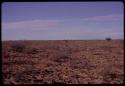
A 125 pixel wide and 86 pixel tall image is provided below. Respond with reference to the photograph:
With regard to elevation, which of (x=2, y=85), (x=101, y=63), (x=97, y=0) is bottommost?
(x=101, y=63)

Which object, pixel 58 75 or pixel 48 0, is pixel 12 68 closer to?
pixel 58 75

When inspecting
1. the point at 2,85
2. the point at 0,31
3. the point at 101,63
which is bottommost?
the point at 101,63

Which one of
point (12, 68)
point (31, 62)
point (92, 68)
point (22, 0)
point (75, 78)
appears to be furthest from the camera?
point (31, 62)

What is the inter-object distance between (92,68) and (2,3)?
50.7 ft

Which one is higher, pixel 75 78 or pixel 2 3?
pixel 2 3

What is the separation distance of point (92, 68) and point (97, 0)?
15.3 metres

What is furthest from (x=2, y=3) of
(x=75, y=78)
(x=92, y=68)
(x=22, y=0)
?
(x=92, y=68)

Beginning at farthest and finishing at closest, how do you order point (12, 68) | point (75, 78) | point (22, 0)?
point (12, 68), point (75, 78), point (22, 0)

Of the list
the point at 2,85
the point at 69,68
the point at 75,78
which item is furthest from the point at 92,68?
the point at 2,85

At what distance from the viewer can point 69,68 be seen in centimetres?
1725

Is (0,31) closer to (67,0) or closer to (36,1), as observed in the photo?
(36,1)

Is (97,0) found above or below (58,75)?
above

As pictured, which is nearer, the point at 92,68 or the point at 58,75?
the point at 58,75

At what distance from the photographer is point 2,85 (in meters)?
2.96
